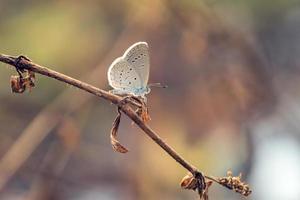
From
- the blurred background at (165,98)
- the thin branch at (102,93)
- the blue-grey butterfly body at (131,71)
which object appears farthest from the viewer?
the blurred background at (165,98)

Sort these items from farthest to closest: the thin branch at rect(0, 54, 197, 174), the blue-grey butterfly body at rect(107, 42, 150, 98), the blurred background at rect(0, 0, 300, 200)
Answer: the blurred background at rect(0, 0, 300, 200) < the blue-grey butterfly body at rect(107, 42, 150, 98) < the thin branch at rect(0, 54, 197, 174)

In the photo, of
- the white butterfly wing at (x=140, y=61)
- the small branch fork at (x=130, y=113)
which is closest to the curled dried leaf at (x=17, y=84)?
the small branch fork at (x=130, y=113)

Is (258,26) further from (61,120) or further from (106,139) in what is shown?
(61,120)

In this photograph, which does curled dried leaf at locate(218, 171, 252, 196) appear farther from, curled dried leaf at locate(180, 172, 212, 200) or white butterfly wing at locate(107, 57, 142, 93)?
white butterfly wing at locate(107, 57, 142, 93)

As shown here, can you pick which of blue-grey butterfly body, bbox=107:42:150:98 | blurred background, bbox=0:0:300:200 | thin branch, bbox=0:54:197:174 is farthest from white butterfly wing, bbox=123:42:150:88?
blurred background, bbox=0:0:300:200

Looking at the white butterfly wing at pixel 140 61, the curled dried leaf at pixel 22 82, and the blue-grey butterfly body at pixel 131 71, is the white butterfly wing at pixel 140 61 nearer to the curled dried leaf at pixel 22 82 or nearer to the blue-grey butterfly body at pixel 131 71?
the blue-grey butterfly body at pixel 131 71

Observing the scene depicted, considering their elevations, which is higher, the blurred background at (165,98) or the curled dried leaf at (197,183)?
the blurred background at (165,98)

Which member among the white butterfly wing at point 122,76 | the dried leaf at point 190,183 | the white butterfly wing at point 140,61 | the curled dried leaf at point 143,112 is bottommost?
the dried leaf at point 190,183

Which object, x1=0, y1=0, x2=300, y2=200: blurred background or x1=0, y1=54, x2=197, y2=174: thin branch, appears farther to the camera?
x1=0, y1=0, x2=300, y2=200: blurred background
